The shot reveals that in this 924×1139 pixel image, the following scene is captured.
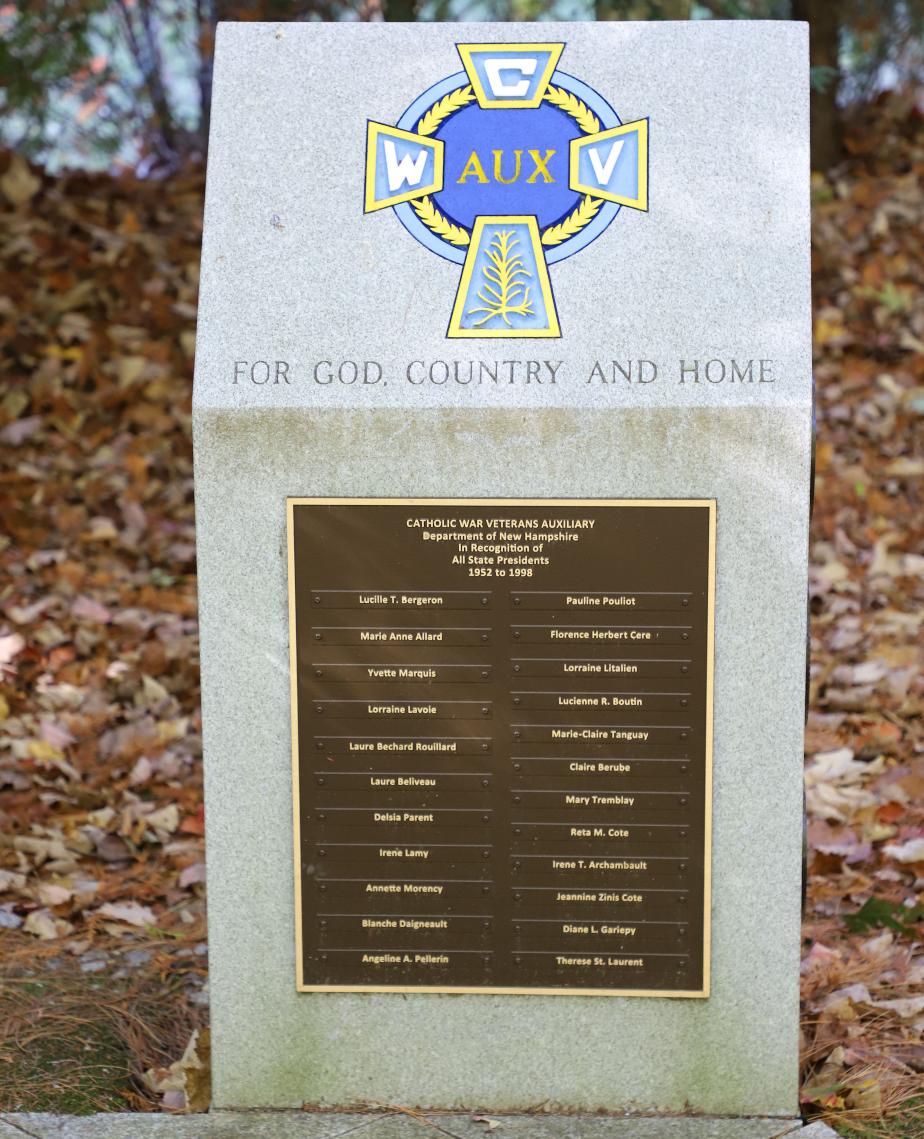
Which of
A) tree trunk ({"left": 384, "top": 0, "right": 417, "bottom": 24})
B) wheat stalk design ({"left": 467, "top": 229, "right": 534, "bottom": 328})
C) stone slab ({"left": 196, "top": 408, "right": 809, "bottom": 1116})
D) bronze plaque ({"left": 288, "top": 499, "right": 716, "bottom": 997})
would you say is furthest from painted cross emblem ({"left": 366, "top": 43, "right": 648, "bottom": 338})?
tree trunk ({"left": 384, "top": 0, "right": 417, "bottom": 24})

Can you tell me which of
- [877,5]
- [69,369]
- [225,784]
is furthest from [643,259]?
[877,5]

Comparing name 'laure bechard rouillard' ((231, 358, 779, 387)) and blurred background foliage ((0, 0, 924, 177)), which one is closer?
name 'laure bechard rouillard' ((231, 358, 779, 387))

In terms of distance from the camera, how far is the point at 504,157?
2.96 metres

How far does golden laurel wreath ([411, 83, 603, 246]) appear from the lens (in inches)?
115

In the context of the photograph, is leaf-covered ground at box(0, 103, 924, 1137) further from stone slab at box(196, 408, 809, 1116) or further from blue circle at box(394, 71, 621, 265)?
blue circle at box(394, 71, 621, 265)

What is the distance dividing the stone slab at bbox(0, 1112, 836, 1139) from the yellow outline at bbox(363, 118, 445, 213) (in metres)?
2.08

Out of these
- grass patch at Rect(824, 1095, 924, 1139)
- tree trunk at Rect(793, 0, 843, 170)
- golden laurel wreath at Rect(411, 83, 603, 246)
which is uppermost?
tree trunk at Rect(793, 0, 843, 170)

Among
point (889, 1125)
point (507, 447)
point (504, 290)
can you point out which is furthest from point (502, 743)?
point (889, 1125)

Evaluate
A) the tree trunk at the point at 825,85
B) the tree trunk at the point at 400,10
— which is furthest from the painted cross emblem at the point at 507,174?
the tree trunk at the point at 825,85

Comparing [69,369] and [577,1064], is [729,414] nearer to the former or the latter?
[577,1064]

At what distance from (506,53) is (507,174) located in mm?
289

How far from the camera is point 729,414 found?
9.16ft

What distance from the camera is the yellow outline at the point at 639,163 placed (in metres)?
2.91

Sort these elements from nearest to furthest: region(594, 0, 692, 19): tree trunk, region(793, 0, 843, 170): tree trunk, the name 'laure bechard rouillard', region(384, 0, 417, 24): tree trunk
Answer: the name 'laure bechard rouillard', region(594, 0, 692, 19): tree trunk, region(384, 0, 417, 24): tree trunk, region(793, 0, 843, 170): tree trunk
